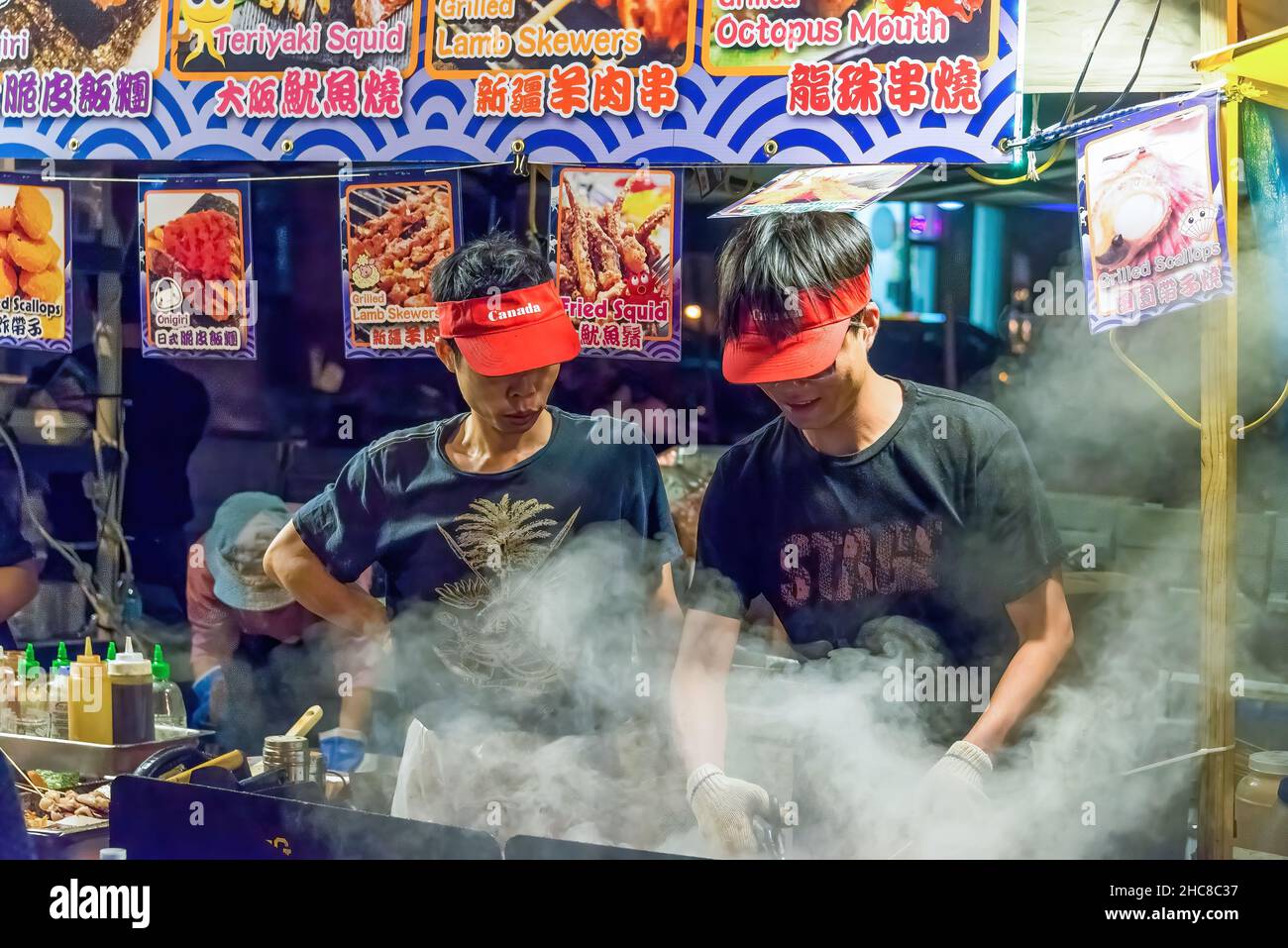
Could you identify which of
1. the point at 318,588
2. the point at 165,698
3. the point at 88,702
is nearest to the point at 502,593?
the point at 318,588

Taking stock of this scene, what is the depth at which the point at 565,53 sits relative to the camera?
3.77m

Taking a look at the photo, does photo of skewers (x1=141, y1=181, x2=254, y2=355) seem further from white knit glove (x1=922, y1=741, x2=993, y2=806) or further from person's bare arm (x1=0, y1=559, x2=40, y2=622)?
white knit glove (x1=922, y1=741, x2=993, y2=806)

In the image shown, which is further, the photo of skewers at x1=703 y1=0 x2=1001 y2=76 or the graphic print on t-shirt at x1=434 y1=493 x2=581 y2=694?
the graphic print on t-shirt at x1=434 y1=493 x2=581 y2=694

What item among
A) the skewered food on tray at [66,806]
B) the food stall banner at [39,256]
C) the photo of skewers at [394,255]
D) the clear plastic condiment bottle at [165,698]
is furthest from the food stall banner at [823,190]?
the skewered food on tray at [66,806]

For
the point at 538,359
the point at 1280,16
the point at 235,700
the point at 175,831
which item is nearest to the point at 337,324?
the point at 538,359

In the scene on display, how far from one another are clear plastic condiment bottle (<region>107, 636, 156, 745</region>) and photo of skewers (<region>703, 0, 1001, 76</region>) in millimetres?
2697

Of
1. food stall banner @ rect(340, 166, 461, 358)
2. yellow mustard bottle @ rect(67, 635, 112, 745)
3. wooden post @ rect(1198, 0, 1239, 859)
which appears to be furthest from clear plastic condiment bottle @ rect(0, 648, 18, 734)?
wooden post @ rect(1198, 0, 1239, 859)

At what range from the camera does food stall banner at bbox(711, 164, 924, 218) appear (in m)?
3.59

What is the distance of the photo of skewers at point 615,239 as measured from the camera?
372 centimetres

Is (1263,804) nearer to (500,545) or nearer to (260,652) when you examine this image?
(500,545)

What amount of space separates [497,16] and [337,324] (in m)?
1.11

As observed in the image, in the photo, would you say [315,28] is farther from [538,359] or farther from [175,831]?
[175,831]

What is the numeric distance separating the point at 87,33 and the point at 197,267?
0.88 meters

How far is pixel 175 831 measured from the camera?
3.55m
